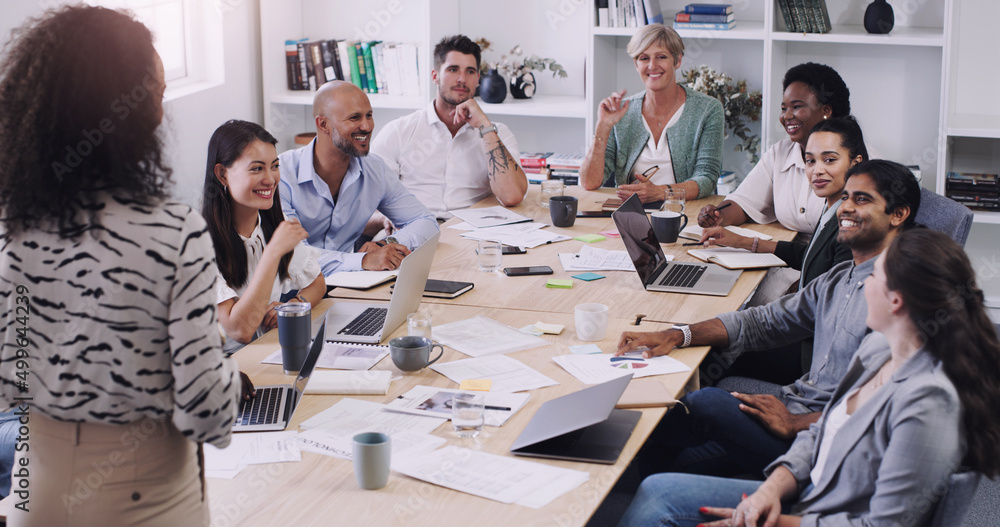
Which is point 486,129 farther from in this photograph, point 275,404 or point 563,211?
point 275,404

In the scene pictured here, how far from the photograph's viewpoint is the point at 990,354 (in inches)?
59.1

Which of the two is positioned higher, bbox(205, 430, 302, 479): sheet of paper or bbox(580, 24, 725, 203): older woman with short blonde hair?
bbox(580, 24, 725, 203): older woman with short blonde hair

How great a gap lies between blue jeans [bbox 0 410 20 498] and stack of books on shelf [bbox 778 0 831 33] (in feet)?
11.9

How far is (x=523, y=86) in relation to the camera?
474 centimetres

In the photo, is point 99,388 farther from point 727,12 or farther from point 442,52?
point 727,12

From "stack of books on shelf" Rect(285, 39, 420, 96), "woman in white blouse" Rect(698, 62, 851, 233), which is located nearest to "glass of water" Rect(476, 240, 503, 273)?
"woman in white blouse" Rect(698, 62, 851, 233)

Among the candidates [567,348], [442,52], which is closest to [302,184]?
[442,52]

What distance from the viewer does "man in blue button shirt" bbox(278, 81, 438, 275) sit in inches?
127

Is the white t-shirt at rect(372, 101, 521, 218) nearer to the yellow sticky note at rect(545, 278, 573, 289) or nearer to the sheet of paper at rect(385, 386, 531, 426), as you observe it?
the yellow sticky note at rect(545, 278, 573, 289)

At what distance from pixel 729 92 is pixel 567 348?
2.70 meters

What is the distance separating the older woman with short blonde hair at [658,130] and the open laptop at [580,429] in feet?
6.97

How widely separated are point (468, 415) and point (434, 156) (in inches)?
91.3

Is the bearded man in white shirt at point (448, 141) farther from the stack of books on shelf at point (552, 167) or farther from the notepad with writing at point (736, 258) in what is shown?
the notepad with writing at point (736, 258)

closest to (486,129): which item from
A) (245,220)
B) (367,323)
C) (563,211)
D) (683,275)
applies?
(563,211)
